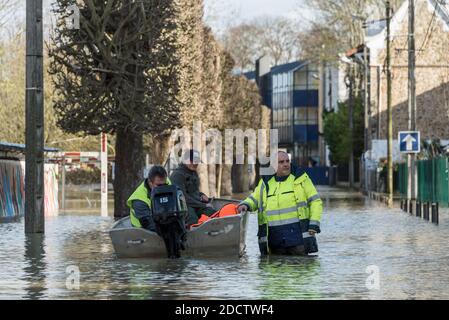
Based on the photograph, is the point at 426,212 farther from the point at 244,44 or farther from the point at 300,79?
the point at 300,79

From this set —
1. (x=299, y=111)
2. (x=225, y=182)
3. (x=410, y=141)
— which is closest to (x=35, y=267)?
(x=410, y=141)

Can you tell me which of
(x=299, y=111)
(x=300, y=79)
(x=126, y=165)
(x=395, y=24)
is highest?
(x=300, y=79)

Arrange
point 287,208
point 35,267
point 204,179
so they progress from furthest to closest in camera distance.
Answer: point 204,179
point 287,208
point 35,267

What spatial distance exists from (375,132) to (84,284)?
8392 centimetres

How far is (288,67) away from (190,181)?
460 ft

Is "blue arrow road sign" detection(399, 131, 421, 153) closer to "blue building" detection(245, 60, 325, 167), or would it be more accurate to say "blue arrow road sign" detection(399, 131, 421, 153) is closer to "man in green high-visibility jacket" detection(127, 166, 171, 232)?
"man in green high-visibility jacket" detection(127, 166, 171, 232)

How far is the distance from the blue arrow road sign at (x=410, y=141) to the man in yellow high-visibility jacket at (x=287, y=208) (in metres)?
30.2

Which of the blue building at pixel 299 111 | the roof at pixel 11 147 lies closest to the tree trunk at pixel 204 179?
the roof at pixel 11 147

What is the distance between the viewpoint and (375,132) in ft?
333

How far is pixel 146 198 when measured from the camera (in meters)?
23.0

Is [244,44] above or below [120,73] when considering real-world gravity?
above

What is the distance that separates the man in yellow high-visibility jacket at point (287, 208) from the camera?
2245cm

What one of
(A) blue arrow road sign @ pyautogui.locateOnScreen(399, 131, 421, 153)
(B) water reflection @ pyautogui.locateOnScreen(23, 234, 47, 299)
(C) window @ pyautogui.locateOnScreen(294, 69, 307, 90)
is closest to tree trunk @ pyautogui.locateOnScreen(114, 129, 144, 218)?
(B) water reflection @ pyautogui.locateOnScreen(23, 234, 47, 299)

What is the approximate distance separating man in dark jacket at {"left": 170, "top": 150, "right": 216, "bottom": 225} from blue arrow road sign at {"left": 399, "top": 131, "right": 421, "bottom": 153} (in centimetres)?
2905
